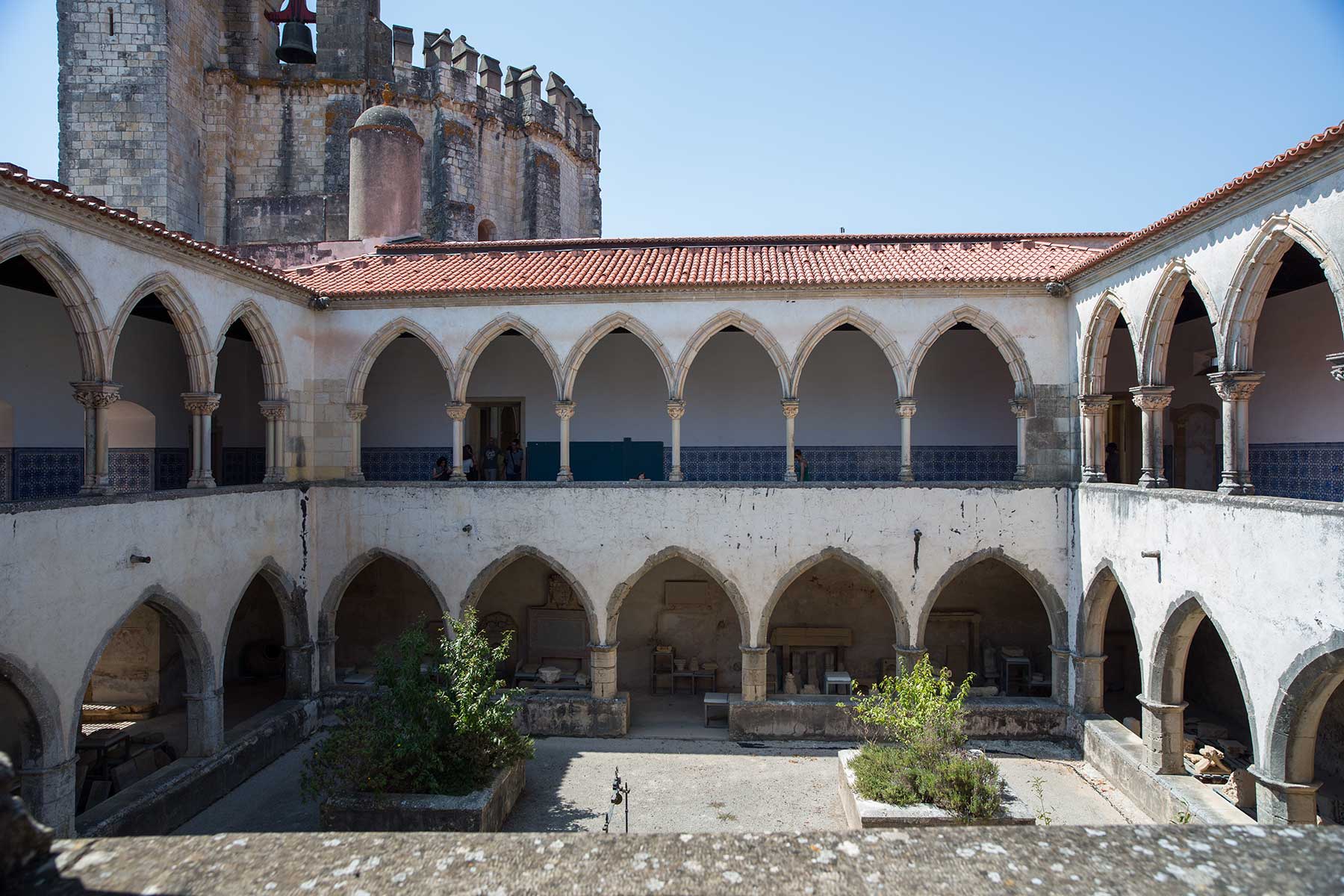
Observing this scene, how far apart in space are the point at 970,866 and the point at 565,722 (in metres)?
11.5

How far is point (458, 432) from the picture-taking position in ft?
45.4

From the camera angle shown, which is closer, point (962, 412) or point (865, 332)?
point (865, 332)

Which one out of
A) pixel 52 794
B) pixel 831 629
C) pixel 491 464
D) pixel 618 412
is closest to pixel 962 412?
pixel 831 629

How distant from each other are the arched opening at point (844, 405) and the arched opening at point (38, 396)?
35.2 feet

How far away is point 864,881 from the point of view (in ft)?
7.04

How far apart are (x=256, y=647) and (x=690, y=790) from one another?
9083 millimetres

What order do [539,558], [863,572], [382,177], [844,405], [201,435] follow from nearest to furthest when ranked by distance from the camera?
[201,435] < [863,572] < [539,558] < [844,405] < [382,177]

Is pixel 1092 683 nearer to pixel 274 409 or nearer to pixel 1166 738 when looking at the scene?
pixel 1166 738

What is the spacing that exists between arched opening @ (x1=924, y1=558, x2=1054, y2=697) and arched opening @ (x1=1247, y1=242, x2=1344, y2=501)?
13.6 ft

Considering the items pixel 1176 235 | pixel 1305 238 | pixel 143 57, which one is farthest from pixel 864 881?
pixel 143 57

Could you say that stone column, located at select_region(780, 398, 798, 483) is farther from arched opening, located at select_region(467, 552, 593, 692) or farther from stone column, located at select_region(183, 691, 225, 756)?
stone column, located at select_region(183, 691, 225, 756)

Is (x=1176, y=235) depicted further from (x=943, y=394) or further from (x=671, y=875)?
(x=671, y=875)

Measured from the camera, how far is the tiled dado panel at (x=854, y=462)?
1472 centimetres

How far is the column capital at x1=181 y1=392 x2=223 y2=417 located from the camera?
36.6 ft
